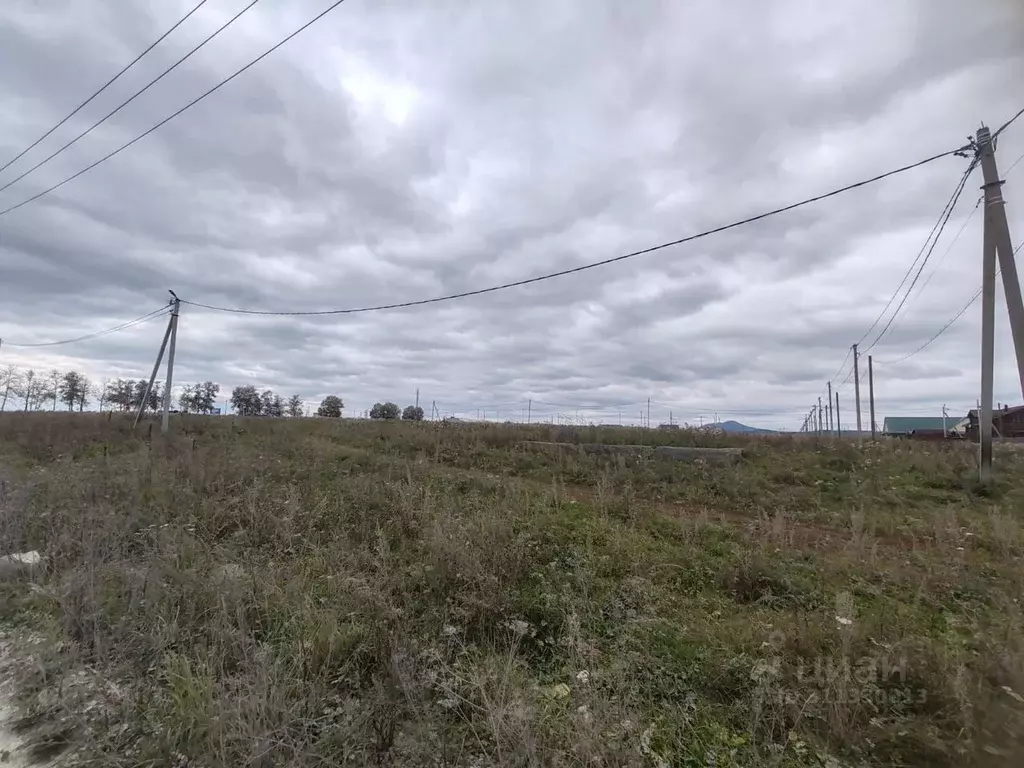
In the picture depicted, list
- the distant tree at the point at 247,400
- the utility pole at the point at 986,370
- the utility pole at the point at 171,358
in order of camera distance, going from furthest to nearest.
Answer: the distant tree at the point at 247,400, the utility pole at the point at 171,358, the utility pole at the point at 986,370

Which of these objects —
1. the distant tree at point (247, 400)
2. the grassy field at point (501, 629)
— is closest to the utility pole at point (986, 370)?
the grassy field at point (501, 629)

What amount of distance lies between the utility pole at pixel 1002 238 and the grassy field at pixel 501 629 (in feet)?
8.95

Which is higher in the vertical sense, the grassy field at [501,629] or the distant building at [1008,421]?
the distant building at [1008,421]

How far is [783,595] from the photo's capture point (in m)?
4.93

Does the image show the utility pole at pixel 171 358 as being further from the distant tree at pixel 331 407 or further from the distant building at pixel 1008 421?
the distant building at pixel 1008 421

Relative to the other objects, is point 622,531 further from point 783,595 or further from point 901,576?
point 901,576

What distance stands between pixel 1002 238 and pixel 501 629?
28.5ft

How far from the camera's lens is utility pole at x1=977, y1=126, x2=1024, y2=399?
6.69 m

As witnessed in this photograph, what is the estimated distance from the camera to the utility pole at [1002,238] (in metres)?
6.69

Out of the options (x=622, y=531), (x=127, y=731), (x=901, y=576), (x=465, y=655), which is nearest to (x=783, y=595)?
(x=901, y=576)

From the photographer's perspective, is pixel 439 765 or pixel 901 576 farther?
pixel 901 576

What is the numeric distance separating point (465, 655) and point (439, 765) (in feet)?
3.92

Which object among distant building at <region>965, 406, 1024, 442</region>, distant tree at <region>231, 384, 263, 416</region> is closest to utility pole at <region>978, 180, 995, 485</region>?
distant building at <region>965, 406, 1024, 442</region>

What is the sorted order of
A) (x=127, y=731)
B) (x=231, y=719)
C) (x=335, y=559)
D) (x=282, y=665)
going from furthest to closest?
(x=335, y=559)
(x=282, y=665)
(x=127, y=731)
(x=231, y=719)
